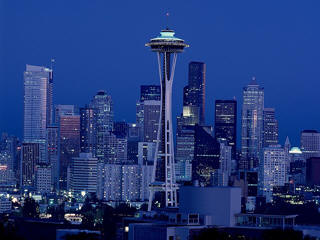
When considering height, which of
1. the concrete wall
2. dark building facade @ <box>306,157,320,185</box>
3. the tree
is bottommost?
the tree

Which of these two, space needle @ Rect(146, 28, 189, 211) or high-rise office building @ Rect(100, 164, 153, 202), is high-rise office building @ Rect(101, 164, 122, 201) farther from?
space needle @ Rect(146, 28, 189, 211)

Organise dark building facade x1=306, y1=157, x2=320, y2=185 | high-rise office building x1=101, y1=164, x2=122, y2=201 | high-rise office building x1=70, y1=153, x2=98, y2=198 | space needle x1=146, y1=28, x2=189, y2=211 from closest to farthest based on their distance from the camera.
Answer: space needle x1=146, y1=28, x2=189, y2=211, high-rise office building x1=101, y1=164, x2=122, y2=201, high-rise office building x1=70, y1=153, x2=98, y2=198, dark building facade x1=306, y1=157, x2=320, y2=185

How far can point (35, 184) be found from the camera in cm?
19862

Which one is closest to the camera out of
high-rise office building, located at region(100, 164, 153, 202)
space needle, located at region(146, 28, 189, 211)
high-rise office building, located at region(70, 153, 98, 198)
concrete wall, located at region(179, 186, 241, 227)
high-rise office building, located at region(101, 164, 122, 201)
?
concrete wall, located at region(179, 186, 241, 227)

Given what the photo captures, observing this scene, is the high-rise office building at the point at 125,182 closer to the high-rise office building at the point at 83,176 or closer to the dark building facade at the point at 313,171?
the high-rise office building at the point at 83,176

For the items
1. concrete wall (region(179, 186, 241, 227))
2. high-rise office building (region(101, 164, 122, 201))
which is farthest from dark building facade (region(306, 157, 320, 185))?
concrete wall (region(179, 186, 241, 227))

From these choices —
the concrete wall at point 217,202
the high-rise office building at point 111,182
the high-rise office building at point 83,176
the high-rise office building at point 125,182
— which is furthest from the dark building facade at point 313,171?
the concrete wall at point 217,202

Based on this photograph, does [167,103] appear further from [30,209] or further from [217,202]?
[217,202]

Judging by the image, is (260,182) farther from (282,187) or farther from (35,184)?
(35,184)

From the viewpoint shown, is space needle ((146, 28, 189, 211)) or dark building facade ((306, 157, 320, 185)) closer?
space needle ((146, 28, 189, 211))

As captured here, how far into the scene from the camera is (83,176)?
19162cm

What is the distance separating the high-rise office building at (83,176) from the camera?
190m

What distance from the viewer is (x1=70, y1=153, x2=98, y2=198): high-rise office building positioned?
190 metres

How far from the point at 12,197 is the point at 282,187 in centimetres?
3471
